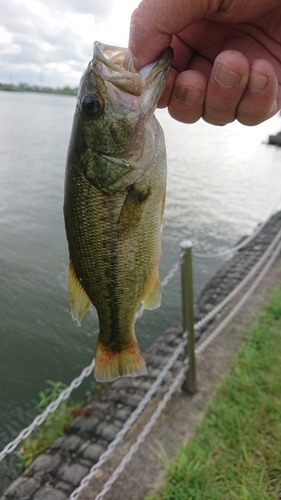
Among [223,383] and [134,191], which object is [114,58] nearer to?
[134,191]

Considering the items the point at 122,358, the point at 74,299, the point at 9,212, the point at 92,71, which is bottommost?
the point at 9,212

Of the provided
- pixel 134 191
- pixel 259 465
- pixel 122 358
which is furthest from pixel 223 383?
pixel 134 191

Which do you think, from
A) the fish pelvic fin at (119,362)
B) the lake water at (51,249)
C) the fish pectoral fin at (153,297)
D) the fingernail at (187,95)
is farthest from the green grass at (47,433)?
the fingernail at (187,95)

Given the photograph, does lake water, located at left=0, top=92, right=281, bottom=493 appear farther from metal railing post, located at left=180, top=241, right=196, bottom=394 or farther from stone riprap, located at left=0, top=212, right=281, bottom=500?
metal railing post, located at left=180, top=241, right=196, bottom=394

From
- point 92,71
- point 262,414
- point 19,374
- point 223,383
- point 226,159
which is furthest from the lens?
point 226,159

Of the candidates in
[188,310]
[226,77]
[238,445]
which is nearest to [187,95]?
[226,77]

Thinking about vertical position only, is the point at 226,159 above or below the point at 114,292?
below

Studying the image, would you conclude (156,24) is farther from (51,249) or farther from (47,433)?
(51,249)

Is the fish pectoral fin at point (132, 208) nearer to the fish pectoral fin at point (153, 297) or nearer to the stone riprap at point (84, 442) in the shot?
the fish pectoral fin at point (153, 297)
